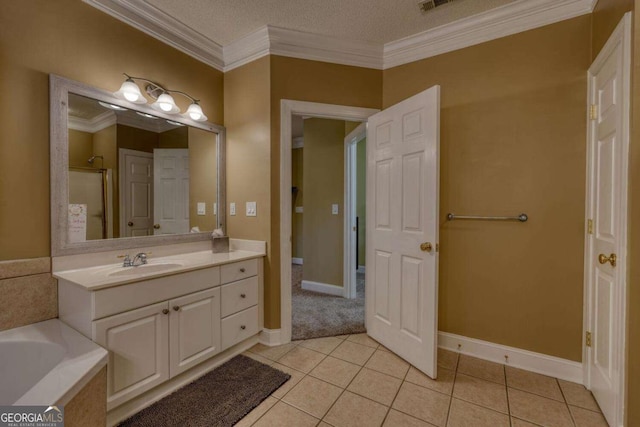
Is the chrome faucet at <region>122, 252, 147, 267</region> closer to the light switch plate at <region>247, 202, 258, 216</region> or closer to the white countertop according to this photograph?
the white countertop

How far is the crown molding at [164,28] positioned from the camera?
1841mm

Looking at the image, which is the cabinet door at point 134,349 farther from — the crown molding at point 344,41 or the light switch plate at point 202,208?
the crown molding at point 344,41

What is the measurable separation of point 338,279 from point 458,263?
1708 mm

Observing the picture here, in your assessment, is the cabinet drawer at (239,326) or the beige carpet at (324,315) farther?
the beige carpet at (324,315)

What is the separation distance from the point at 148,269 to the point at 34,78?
127 centimetres

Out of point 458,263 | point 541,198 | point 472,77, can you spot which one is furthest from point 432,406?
point 472,77

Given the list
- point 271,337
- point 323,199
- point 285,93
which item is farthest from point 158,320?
point 323,199

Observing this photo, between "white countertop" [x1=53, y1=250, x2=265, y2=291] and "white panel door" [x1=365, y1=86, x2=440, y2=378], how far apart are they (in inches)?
42.4

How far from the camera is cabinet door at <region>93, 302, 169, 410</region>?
140 centimetres

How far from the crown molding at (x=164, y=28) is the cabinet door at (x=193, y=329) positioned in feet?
6.53

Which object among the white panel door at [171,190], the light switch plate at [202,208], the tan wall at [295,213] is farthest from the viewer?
the tan wall at [295,213]

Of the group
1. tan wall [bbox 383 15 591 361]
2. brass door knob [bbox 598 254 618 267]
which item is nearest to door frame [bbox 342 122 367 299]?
tan wall [bbox 383 15 591 361]

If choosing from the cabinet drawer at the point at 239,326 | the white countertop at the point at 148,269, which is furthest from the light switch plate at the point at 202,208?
the cabinet drawer at the point at 239,326

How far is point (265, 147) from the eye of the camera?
230 cm
